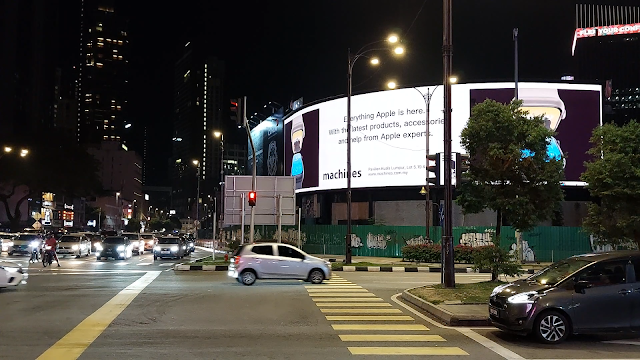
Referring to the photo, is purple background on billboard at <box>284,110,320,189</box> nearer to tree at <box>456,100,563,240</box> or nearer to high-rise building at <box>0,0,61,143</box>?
tree at <box>456,100,563,240</box>

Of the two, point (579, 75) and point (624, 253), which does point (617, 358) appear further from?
point (579, 75)

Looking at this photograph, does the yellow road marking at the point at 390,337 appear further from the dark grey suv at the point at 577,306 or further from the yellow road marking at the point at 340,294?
the yellow road marking at the point at 340,294

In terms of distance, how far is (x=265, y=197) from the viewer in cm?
3070

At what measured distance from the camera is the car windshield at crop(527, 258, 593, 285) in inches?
429

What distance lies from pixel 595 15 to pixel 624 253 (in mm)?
122507

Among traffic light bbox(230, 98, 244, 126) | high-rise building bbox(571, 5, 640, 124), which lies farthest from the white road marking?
high-rise building bbox(571, 5, 640, 124)

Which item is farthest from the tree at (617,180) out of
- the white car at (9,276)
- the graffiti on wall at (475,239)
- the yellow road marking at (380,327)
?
the white car at (9,276)

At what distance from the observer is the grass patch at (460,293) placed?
14.2m

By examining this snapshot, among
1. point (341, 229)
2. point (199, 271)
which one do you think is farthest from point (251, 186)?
point (341, 229)

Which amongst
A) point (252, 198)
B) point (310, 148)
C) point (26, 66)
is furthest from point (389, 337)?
point (26, 66)

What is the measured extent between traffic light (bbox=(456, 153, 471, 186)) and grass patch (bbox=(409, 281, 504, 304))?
2.85 meters

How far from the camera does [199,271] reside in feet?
87.5

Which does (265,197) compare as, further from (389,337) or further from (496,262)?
(389,337)

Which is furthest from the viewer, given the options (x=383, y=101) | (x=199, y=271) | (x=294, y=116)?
(x=294, y=116)
